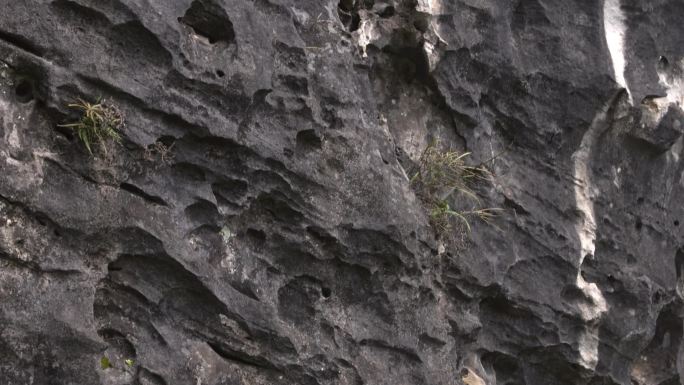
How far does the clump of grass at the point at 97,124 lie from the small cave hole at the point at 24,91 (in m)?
0.18

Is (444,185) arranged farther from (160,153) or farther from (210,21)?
(160,153)

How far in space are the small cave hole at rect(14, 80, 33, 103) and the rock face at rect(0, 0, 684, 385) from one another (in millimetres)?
11

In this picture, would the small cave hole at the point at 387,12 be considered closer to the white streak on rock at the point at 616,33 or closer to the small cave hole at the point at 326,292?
the small cave hole at the point at 326,292

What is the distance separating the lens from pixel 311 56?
5305 mm

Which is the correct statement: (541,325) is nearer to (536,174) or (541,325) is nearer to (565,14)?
(536,174)

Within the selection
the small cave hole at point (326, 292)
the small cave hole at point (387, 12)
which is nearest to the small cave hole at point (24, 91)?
the small cave hole at point (326, 292)

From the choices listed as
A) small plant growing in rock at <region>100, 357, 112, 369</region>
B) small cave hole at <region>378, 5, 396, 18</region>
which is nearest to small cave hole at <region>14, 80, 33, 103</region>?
small plant growing in rock at <region>100, 357, 112, 369</region>

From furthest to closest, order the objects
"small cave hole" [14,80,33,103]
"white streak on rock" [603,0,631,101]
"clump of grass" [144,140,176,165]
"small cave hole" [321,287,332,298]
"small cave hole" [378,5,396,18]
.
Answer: "white streak on rock" [603,0,631,101], "small cave hole" [378,5,396,18], "small cave hole" [321,287,332,298], "clump of grass" [144,140,176,165], "small cave hole" [14,80,33,103]

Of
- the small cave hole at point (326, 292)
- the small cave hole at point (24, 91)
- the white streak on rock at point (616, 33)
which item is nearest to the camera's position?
the small cave hole at point (24, 91)

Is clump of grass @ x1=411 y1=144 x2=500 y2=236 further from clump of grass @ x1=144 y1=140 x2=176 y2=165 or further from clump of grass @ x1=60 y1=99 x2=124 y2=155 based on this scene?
clump of grass @ x1=60 y1=99 x2=124 y2=155

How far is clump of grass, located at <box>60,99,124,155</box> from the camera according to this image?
14.1ft

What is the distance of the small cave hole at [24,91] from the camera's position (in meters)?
4.23

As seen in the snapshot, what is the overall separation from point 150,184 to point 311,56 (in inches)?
52.2

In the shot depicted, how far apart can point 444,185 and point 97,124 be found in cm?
254
